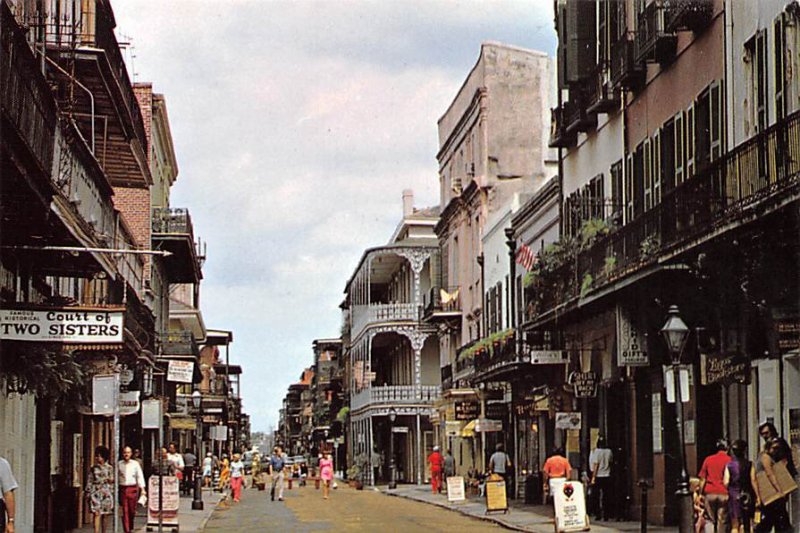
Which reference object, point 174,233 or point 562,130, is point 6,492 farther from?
point 174,233

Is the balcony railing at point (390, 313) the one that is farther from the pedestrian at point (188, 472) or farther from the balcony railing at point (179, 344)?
the pedestrian at point (188, 472)

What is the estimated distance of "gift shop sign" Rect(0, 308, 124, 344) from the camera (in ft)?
60.7

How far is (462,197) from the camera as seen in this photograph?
2248 inches

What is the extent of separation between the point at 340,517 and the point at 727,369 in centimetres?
1411

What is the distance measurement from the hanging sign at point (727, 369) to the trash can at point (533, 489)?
17.6m

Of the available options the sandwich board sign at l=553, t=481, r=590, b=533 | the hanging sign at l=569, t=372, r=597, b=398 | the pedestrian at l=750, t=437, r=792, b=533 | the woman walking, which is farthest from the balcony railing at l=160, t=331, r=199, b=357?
the pedestrian at l=750, t=437, r=792, b=533

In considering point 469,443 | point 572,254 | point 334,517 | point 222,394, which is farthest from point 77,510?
point 222,394

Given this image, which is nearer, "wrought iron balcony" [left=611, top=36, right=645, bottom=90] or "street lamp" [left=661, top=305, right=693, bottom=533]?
"street lamp" [left=661, top=305, right=693, bottom=533]

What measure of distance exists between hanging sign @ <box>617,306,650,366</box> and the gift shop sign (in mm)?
10177

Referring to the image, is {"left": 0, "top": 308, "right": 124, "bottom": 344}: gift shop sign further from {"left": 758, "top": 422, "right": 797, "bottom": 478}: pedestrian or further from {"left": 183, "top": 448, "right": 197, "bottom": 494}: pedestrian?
{"left": 183, "top": 448, "right": 197, "bottom": 494}: pedestrian

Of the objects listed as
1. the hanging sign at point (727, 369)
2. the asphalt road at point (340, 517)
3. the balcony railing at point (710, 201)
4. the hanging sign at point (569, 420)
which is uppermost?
the balcony railing at point (710, 201)

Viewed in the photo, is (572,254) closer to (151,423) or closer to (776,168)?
(151,423)

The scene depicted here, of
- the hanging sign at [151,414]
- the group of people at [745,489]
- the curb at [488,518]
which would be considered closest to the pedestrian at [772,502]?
the group of people at [745,489]

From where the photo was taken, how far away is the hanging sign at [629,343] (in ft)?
89.4
